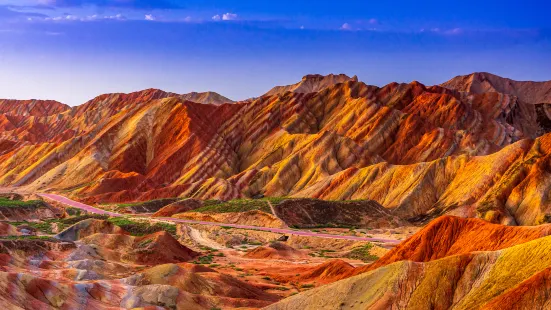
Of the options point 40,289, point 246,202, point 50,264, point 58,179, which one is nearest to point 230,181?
point 246,202

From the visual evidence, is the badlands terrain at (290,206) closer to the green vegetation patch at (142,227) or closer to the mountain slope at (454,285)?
the mountain slope at (454,285)

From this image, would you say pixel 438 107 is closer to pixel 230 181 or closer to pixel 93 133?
pixel 230 181

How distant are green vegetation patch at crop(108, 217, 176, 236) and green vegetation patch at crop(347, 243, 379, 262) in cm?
2277

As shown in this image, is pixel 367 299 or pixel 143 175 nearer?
pixel 367 299

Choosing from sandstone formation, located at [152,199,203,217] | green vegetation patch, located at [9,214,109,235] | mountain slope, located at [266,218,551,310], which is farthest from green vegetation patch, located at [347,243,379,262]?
sandstone formation, located at [152,199,203,217]

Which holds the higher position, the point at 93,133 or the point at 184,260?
the point at 93,133

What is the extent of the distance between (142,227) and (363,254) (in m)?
28.1

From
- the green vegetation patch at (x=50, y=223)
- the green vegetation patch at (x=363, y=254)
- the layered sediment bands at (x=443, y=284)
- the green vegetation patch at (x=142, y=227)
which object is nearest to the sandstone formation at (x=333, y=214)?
the green vegetation patch at (x=142, y=227)

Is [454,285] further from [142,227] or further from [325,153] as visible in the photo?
[325,153]

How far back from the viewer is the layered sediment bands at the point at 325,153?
94.6 m

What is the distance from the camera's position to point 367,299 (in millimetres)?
28250

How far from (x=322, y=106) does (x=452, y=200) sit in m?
71.3

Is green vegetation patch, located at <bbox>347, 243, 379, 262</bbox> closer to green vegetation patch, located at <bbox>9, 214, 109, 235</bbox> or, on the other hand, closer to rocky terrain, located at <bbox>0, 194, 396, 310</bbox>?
rocky terrain, located at <bbox>0, 194, 396, 310</bbox>

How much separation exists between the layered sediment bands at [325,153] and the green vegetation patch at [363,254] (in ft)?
76.9
